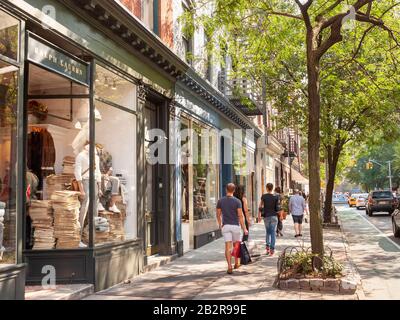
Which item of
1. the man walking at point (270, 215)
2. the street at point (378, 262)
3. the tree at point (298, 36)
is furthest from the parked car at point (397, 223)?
the man walking at point (270, 215)

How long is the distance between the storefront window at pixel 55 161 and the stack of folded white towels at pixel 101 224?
0.84ft

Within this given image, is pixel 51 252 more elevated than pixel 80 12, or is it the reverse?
pixel 80 12

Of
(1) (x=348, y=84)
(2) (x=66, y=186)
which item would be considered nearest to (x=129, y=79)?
(2) (x=66, y=186)

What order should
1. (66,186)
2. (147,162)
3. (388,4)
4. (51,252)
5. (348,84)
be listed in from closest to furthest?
1. (51,252)
2. (66,186)
3. (147,162)
4. (388,4)
5. (348,84)

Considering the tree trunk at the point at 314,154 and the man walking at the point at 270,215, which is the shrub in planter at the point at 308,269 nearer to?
the tree trunk at the point at 314,154

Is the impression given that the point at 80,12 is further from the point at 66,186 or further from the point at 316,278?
the point at 316,278

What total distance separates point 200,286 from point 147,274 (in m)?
1.79

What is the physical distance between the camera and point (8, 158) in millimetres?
6586

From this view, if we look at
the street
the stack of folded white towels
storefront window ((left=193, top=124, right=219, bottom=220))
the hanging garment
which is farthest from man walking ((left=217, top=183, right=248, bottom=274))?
storefront window ((left=193, top=124, right=219, bottom=220))

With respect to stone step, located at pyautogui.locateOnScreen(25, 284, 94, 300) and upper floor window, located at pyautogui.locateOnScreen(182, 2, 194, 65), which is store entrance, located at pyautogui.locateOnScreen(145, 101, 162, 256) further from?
stone step, located at pyautogui.locateOnScreen(25, 284, 94, 300)

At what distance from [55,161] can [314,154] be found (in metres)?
4.74

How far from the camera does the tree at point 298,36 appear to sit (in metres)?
9.27

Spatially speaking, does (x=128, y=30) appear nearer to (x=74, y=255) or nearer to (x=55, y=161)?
(x=55, y=161)

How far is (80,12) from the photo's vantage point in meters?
8.29
